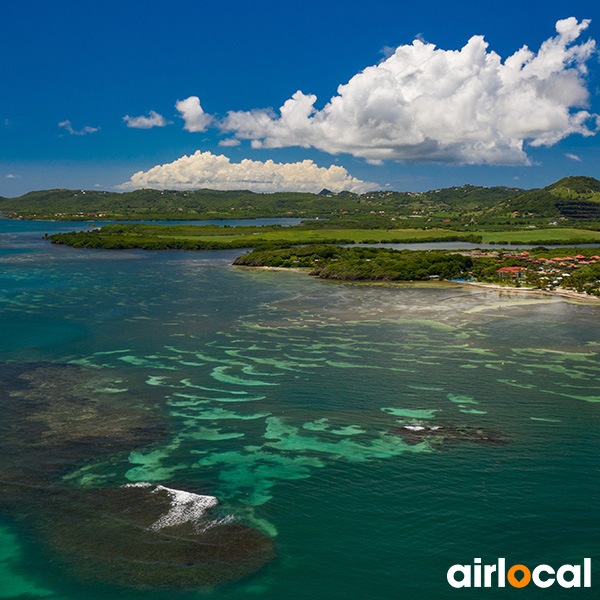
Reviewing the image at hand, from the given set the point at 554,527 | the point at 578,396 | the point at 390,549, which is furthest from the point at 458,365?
the point at 390,549

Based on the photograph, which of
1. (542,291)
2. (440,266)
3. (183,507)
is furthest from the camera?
(440,266)

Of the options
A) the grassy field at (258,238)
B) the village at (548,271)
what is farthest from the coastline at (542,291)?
the grassy field at (258,238)

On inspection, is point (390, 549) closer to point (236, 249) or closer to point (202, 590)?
point (202, 590)

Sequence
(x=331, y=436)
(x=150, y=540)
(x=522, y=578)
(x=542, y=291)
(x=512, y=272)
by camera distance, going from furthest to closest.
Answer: (x=512, y=272) → (x=542, y=291) → (x=331, y=436) → (x=150, y=540) → (x=522, y=578)

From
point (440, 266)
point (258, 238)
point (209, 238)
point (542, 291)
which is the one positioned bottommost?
point (542, 291)

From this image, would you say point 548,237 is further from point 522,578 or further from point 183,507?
point 183,507

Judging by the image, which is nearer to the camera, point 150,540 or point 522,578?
point 522,578

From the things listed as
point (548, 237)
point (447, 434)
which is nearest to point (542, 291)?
point (447, 434)

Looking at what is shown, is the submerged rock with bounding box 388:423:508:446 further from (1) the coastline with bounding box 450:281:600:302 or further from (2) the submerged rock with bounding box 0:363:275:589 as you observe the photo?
(1) the coastline with bounding box 450:281:600:302
